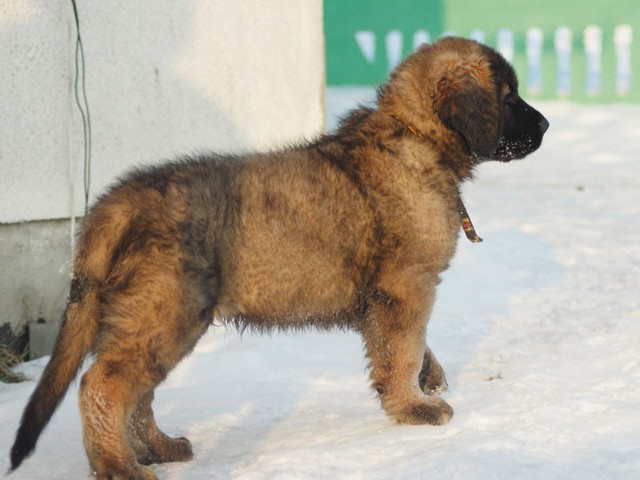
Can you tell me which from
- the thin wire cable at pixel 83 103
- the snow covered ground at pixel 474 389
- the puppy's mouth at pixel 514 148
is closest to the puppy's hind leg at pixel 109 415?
the snow covered ground at pixel 474 389

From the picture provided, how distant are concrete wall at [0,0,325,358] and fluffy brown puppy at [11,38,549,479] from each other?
1741mm

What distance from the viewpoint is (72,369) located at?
391 cm

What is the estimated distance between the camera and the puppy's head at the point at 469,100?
4.51 m

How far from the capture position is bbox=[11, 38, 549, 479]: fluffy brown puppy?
3816mm

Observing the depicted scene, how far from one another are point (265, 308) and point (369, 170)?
733 millimetres

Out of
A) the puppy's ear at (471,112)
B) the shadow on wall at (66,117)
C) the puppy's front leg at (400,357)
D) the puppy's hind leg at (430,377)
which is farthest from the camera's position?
the shadow on wall at (66,117)

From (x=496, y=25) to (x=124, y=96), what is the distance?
8.24m

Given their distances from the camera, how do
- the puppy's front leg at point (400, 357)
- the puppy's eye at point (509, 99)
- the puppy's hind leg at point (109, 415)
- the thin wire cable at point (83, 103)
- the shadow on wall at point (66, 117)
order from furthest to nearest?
the thin wire cable at point (83, 103), the shadow on wall at point (66, 117), the puppy's eye at point (509, 99), the puppy's front leg at point (400, 357), the puppy's hind leg at point (109, 415)

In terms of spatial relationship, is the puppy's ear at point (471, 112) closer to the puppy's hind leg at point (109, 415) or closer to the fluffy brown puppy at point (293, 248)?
the fluffy brown puppy at point (293, 248)

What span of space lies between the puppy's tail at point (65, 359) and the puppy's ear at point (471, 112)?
1.63 m

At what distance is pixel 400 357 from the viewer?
4.40 m

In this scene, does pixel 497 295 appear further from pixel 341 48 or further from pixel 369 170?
pixel 341 48

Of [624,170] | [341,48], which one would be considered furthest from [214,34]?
Result: [341,48]

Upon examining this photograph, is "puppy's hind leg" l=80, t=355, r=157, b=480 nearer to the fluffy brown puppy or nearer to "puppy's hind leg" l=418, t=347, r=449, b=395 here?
the fluffy brown puppy
